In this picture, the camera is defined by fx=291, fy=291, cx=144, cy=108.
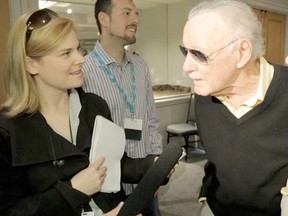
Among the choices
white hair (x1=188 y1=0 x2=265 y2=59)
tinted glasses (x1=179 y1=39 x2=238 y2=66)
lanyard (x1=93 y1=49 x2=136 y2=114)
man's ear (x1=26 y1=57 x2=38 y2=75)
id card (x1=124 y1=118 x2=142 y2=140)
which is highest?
white hair (x1=188 y1=0 x2=265 y2=59)

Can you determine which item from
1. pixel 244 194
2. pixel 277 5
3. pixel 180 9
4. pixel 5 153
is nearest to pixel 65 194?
pixel 5 153

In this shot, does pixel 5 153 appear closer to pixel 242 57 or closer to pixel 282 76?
pixel 242 57

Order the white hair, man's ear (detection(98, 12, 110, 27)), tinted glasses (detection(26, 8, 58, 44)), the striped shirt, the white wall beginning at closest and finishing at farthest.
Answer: the white hair, tinted glasses (detection(26, 8, 58, 44)), the striped shirt, man's ear (detection(98, 12, 110, 27)), the white wall

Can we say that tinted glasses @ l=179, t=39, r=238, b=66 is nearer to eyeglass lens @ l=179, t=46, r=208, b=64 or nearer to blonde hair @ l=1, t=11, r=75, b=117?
eyeglass lens @ l=179, t=46, r=208, b=64

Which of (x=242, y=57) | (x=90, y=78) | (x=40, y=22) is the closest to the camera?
(x=242, y=57)

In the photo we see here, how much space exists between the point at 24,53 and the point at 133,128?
0.68 meters

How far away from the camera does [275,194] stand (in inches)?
35.3

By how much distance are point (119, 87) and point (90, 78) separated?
0.15 m

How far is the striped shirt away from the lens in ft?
4.75

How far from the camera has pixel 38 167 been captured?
0.94 metres

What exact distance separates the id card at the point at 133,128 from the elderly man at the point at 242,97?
58 centimetres

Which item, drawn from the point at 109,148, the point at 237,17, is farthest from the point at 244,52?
the point at 109,148

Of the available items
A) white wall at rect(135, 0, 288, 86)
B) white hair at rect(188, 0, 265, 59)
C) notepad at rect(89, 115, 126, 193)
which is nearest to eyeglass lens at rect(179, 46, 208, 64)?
white hair at rect(188, 0, 265, 59)

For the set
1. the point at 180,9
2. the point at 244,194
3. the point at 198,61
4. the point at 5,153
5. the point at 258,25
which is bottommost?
the point at 244,194
